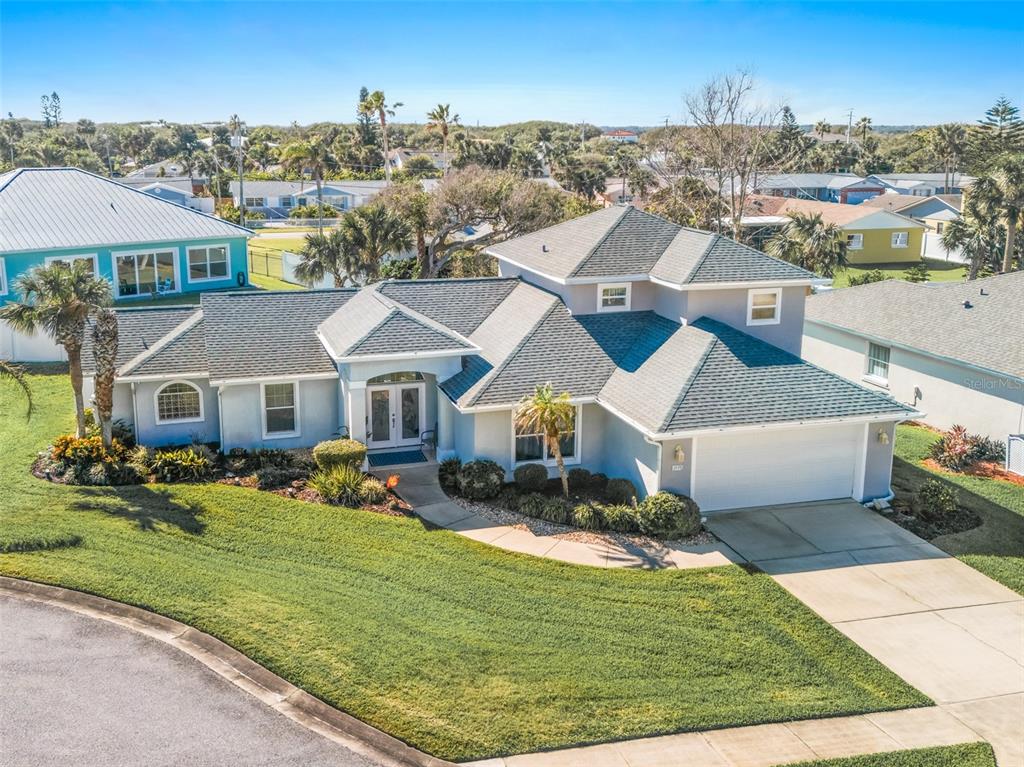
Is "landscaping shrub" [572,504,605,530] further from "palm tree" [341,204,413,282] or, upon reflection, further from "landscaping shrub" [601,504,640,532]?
"palm tree" [341,204,413,282]

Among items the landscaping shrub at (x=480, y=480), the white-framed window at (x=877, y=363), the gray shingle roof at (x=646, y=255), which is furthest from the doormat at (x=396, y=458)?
the white-framed window at (x=877, y=363)

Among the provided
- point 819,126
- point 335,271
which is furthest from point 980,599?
point 819,126

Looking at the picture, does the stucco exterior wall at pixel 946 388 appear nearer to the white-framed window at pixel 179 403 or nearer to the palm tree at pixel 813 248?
the palm tree at pixel 813 248

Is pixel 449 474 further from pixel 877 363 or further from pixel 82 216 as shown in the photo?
pixel 82 216

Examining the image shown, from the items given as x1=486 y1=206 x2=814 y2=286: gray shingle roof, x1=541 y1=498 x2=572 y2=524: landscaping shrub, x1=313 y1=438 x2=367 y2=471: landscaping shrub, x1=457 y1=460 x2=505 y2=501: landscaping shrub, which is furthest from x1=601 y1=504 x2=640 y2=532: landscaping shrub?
x1=486 y1=206 x2=814 y2=286: gray shingle roof

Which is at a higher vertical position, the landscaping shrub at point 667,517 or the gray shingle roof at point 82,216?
the gray shingle roof at point 82,216
